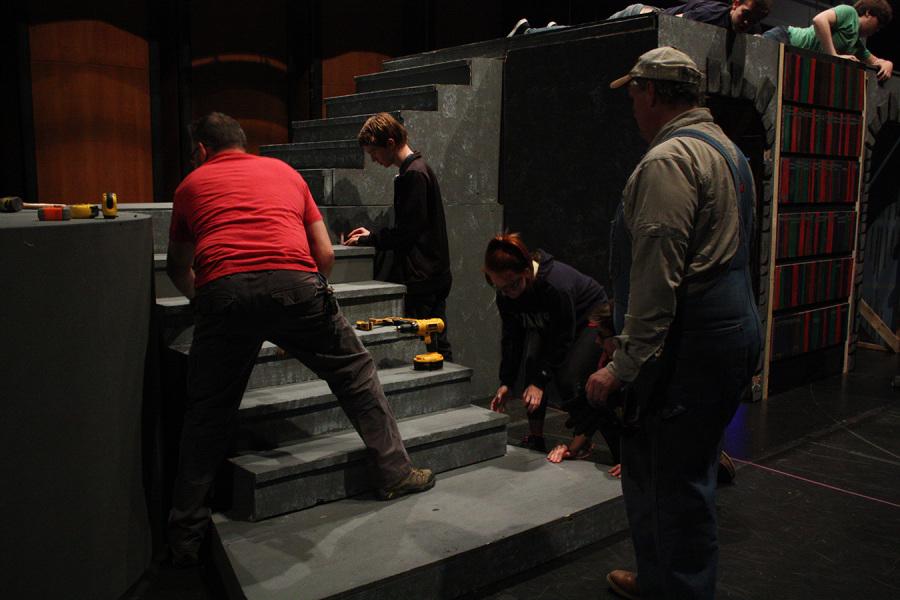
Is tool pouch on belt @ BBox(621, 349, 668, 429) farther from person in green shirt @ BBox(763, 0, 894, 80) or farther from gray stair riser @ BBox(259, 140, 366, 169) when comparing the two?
person in green shirt @ BBox(763, 0, 894, 80)

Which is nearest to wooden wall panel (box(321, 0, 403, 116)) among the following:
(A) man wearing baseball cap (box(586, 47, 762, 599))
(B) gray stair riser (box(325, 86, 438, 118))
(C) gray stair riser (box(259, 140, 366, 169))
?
(B) gray stair riser (box(325, 86, 438, 118))

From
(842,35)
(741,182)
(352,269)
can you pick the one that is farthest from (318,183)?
(842,35)

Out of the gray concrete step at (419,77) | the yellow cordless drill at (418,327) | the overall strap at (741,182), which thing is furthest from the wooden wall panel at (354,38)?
the overall strap at (741,182)

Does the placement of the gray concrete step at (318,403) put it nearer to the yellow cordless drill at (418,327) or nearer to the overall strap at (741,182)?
the yellow cordless drill at (418,327)

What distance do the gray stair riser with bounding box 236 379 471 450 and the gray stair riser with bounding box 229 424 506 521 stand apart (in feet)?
0.83

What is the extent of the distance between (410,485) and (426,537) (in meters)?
0.40

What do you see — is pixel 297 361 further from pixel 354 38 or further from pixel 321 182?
pixel 354 38

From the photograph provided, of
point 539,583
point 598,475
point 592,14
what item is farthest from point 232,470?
point 592,14

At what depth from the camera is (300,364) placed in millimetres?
4156

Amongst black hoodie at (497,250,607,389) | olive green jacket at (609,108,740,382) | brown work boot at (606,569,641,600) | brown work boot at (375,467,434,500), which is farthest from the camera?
black hoodie at (497,250,607,389)

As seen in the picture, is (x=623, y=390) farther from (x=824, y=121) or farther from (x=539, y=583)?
(x=824, y=121)

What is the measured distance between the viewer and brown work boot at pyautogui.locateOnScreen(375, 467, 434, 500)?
3584 millimetres

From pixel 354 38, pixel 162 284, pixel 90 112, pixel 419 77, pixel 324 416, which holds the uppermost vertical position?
pixel 354 38

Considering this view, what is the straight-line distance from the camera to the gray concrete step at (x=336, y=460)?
3.39m
